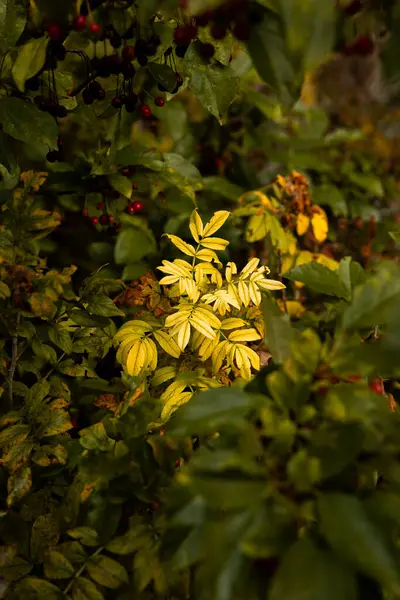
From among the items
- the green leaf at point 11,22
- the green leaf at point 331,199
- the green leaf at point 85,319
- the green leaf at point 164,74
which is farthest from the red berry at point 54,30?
the green leaf at point 331,199

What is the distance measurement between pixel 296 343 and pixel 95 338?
55 centimetres

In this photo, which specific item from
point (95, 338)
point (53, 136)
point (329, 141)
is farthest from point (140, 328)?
point (329, 141)

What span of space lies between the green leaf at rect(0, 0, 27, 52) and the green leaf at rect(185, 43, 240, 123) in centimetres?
32

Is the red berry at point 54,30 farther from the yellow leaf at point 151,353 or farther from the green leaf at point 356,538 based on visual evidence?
the green leaf at point 356,538

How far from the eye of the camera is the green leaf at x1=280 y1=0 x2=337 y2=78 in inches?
26.9

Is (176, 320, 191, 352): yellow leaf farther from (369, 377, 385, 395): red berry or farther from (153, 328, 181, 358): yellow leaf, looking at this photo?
(369, 377, 385, 395): red berry

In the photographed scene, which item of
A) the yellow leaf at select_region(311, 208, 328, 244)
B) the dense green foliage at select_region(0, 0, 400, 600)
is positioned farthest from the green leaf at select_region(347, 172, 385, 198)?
the yellow leaf at select_region(311, 208, 328, 244)

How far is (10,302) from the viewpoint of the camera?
107 centimetres

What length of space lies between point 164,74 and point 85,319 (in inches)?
20.1

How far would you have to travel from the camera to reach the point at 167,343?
1.13m

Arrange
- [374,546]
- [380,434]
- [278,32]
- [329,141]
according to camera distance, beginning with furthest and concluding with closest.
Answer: [329,141] → [278,32] → [380,434] → [374,546]

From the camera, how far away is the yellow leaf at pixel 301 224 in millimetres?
1596

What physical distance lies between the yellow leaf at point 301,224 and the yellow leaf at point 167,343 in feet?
2.06

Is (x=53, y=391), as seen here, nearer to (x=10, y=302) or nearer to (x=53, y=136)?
(x=10, y=302)
